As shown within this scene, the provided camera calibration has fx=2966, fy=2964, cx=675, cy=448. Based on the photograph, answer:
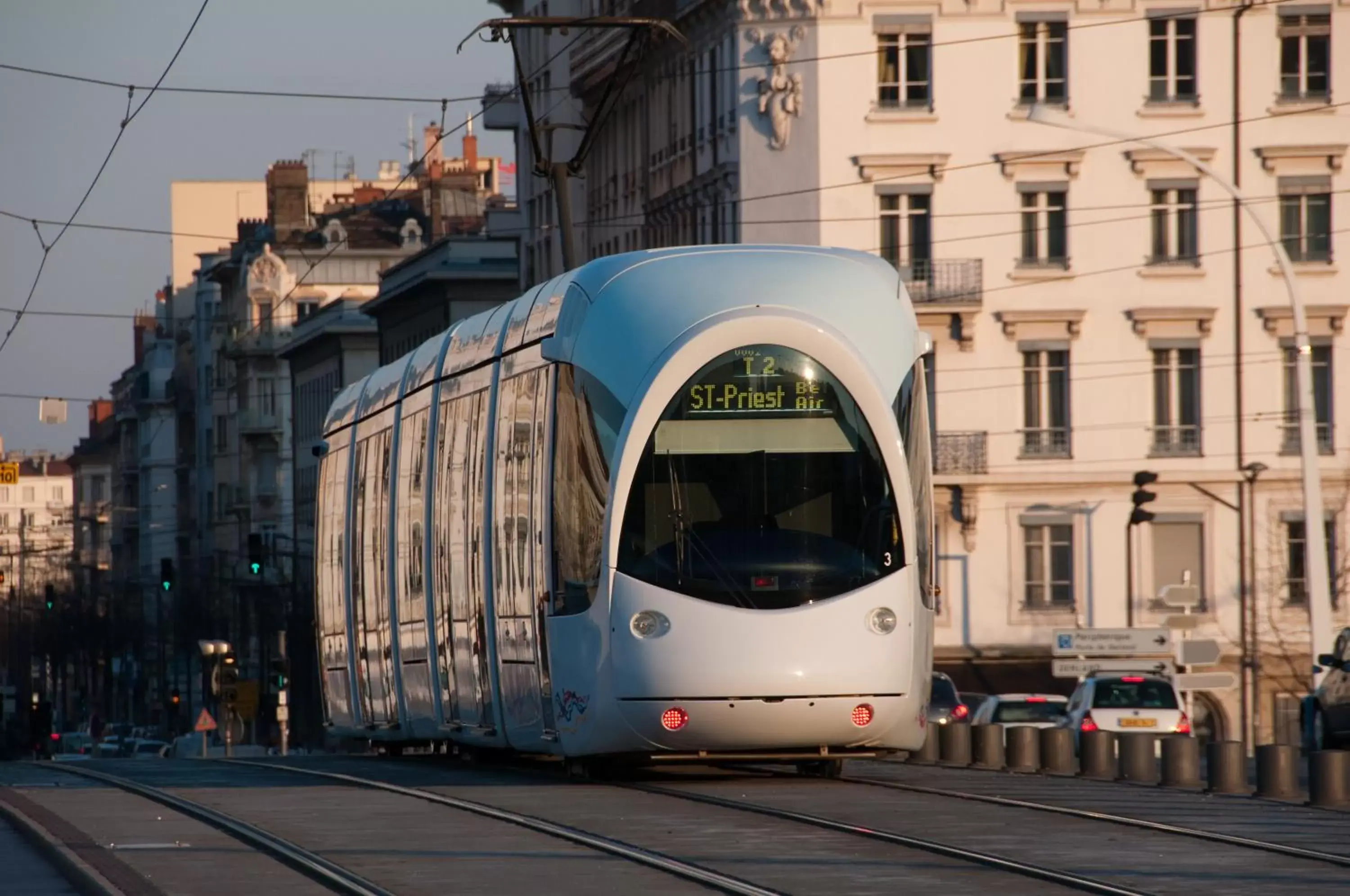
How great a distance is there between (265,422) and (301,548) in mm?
14845

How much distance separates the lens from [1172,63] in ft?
201

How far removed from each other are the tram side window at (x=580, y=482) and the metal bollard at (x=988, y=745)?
8.48m

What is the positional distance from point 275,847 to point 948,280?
47.3 m

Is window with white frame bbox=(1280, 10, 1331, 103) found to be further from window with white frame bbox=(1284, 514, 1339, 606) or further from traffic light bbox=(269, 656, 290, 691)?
traffic light bbox=(269, 656, 290, 691)

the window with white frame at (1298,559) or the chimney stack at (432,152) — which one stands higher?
the chimney stack at (432,152)

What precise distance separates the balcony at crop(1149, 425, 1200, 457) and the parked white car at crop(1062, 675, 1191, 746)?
25.3 metres

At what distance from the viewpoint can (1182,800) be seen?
19.0 metres

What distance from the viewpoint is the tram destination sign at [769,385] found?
61.3 feet

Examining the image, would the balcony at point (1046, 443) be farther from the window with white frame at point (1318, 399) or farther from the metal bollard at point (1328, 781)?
the metal bollard at point (1328, 781)

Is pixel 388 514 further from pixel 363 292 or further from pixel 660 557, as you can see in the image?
pixel 363 292

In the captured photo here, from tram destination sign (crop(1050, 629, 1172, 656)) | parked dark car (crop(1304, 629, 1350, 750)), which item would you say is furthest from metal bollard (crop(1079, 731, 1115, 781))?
tram destination sign (crop(1050, 629, 1172, 656))

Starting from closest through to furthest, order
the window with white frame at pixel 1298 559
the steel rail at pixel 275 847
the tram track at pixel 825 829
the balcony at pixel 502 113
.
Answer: the tram track at pixel 825 829 < the steel rail at pixel 275 847 < the window with white frame at pixel 1298 559 < the balcony at pixel 502 113

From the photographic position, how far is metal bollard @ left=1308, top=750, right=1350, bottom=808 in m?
19.0

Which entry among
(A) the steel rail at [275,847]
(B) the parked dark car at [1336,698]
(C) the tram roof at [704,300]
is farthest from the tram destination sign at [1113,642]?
(A) the steel rail at [275,847]
